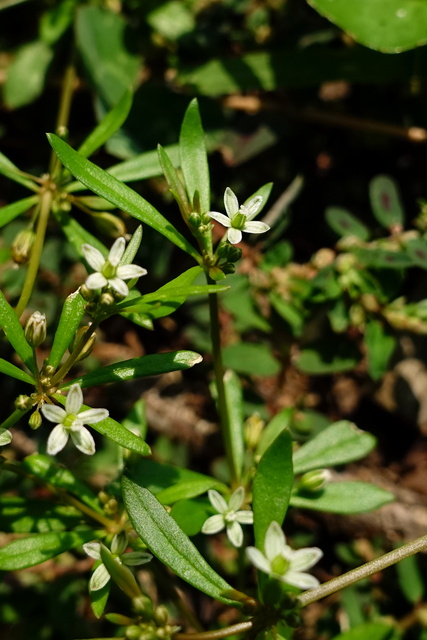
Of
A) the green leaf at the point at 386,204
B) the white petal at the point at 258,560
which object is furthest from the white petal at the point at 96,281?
the green leaf at the point at 386,204

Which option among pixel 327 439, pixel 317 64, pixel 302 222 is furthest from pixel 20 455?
pixel 317 64

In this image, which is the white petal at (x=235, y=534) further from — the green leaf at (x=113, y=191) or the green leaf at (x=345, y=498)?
the green leaf at (x=113, y=191)

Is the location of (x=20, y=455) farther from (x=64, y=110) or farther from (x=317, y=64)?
(x=317, y=64)

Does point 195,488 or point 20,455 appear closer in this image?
point 195,488

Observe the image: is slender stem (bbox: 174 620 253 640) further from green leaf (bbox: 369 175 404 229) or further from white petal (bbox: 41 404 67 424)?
green leaf (bbox: 369 175 404 229)

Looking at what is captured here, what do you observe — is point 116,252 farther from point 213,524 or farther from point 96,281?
point 213,524
